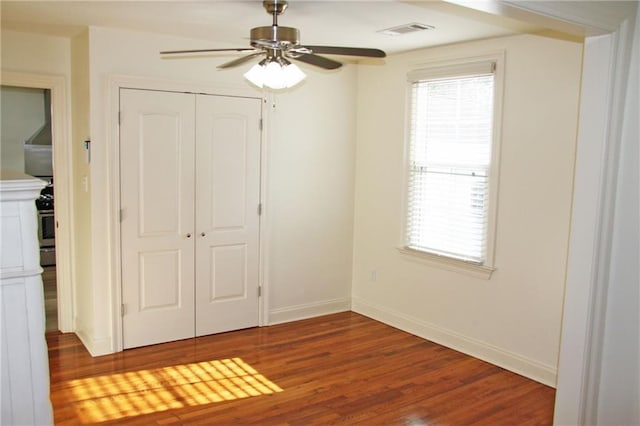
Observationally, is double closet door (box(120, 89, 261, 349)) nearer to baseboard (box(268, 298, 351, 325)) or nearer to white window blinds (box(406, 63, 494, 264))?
baseboard (box(268, 298, 351, 325))

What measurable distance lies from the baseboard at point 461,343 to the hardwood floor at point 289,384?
0.28ft

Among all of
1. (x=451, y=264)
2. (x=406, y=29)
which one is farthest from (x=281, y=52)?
(x=451, y=264)

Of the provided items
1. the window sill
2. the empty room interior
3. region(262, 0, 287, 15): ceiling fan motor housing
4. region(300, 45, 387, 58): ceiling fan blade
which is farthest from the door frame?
the window sill

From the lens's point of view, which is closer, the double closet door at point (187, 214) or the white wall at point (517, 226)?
the white wall at point (517, 226)

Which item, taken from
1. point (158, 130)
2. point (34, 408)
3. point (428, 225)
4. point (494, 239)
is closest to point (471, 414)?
point (494, 239)

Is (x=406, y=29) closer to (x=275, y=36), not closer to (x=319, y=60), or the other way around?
(x=319, y=60)

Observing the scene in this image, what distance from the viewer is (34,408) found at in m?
2.01

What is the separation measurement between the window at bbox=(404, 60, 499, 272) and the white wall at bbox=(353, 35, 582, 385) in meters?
0.13

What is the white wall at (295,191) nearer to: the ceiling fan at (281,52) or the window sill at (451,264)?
the window sill at (451,264)

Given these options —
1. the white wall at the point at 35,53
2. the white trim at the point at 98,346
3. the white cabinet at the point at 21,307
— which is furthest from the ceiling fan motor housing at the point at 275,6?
the white trim at the point at 98,346

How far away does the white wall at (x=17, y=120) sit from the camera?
7488mm

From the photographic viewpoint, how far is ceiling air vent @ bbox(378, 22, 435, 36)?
387cm

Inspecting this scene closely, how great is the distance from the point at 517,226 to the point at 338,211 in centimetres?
194

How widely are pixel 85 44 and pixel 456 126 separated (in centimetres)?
302
